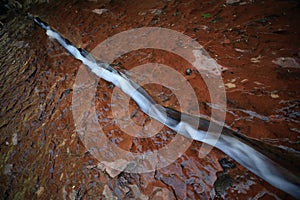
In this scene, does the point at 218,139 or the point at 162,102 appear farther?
the point at 162,102

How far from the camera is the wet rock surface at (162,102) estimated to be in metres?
1.52

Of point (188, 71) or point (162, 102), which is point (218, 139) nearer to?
point (162, 102)

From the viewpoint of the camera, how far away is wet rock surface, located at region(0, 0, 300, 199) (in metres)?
1.52

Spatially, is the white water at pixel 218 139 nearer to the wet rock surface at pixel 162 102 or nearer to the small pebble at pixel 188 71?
the wet rock surface at pixel 162 102

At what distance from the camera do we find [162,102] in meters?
1.98

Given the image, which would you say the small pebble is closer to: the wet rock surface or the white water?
the wet rock surface

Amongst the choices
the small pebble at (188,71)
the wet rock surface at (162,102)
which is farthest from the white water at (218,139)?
the small pebble at (188,71)

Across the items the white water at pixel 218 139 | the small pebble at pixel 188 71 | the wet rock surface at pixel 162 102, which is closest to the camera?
the white water at pixel 218 139

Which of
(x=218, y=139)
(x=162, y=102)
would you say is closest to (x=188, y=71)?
(x=162, y=102)

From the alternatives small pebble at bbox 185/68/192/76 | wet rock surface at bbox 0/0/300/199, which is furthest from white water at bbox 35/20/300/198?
small pebble at bbox 185/68/192/76

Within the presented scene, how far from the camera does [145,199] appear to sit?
58.7 inches

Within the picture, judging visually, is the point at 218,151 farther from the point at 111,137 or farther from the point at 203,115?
the point at 111,137

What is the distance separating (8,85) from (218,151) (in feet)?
10.1

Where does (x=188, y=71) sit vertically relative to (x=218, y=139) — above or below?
above
